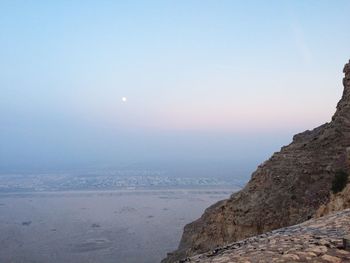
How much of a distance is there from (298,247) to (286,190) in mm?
13049

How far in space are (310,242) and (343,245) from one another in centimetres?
66

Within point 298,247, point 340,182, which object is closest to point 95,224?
point 340,182

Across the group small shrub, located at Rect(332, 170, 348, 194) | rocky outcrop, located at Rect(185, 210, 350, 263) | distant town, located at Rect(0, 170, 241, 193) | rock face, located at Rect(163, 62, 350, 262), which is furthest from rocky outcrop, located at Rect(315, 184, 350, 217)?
distant town, located at Rect(0, 170, 241, 193)

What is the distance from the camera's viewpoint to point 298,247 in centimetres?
657

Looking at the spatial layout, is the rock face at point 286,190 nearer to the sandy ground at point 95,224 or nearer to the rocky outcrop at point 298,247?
the rocky outcrop at point 298,247

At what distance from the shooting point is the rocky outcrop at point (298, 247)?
6.00 metres

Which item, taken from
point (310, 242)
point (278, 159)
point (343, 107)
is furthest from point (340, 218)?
point (343, 107)

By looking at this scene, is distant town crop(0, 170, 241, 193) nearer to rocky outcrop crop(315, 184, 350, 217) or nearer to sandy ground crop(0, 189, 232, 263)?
sandy ground crop(0, 189, 232, 263)

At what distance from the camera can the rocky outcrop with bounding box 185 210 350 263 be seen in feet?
19.7

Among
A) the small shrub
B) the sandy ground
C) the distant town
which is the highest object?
the small shrub

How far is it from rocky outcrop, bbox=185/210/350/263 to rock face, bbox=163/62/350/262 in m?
8.50

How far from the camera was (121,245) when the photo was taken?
52844mm

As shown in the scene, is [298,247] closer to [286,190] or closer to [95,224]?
[286,190]

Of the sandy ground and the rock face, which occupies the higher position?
the rock face
